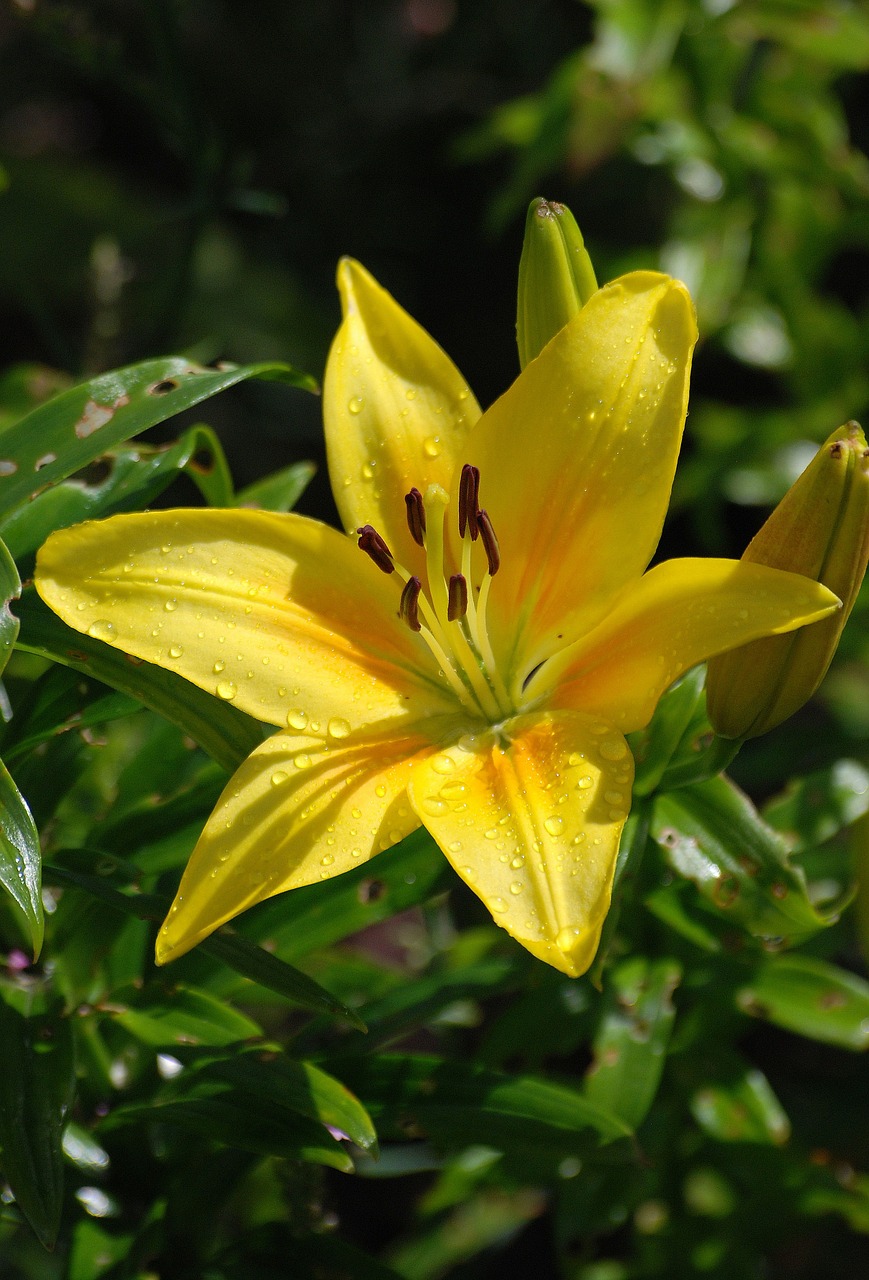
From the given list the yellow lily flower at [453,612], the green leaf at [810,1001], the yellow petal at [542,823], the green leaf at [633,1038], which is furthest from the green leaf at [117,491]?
the green leaf at [810,1001]

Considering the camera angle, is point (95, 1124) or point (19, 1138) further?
point (95, 1124)

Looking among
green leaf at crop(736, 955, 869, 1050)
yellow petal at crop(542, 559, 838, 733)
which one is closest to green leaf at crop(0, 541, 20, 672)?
yellow petal at crop(542, 559, 838, 733)

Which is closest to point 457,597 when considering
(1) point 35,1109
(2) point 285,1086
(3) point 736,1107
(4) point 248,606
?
(4) point 248,606

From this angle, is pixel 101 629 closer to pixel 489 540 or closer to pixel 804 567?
pixel 489 540

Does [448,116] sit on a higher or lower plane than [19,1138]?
higher

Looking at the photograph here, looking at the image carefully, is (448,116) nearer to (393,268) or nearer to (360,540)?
(393,268)

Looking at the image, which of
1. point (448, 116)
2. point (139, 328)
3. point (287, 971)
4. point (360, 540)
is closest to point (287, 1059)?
point (287, 971)

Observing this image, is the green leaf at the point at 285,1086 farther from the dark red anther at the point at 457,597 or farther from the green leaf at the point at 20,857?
the dark red anther at the point at 457,597
